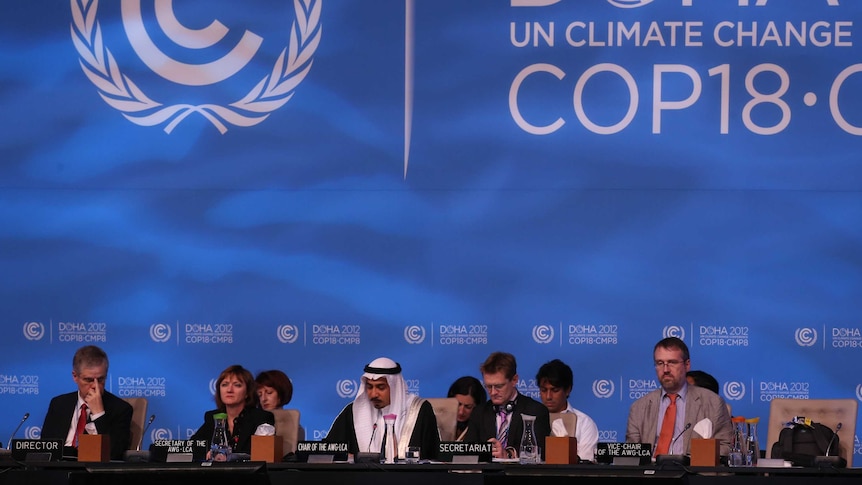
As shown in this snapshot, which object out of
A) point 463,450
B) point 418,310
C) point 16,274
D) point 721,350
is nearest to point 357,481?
point 463,450

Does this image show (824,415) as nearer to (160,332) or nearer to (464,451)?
(464,451)

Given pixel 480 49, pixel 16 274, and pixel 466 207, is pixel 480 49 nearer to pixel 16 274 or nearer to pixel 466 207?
pixel 466 207

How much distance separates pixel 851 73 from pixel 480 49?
2.15m

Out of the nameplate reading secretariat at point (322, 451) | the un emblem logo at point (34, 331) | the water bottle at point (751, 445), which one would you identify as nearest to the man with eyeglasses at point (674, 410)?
the water bottle at point (751, 445)

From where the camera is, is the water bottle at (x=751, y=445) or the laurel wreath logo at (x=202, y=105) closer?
the water bottle at (x=751, y=445)

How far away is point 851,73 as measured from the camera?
7125 mm

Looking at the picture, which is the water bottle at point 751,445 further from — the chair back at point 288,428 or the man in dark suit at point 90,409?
the man in dark suit at point 90,409

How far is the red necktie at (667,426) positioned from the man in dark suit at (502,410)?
0.54 meters

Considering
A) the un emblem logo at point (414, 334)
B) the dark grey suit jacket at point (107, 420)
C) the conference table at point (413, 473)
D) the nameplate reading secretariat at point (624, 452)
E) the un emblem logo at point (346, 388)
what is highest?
the un emblem logo at point (414, 334)

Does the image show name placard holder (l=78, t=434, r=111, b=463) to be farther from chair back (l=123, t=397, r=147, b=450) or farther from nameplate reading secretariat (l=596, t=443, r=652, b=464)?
nameplate reading secretariat (l=596, t=443, r=652, b=464)

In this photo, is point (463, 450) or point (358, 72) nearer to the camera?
point (463, 450)

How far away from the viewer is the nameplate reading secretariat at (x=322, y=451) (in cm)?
507

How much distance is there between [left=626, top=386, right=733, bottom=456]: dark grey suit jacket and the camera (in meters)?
5.87

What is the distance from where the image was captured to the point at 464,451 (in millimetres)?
5031
